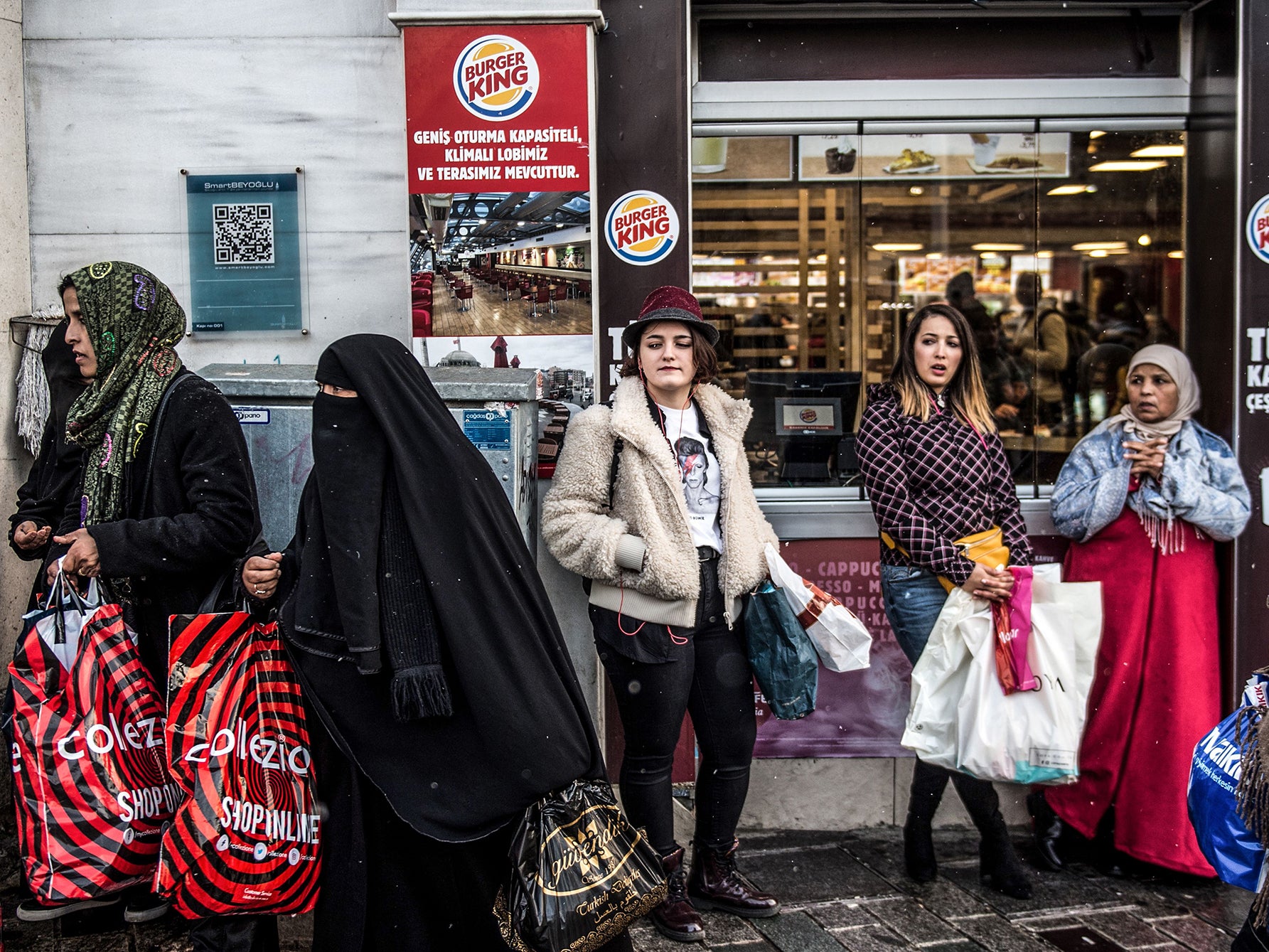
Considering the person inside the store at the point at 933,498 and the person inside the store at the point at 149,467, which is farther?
the person inside the store at the point at 933,498

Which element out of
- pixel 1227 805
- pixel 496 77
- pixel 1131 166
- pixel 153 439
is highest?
pixel 496 77

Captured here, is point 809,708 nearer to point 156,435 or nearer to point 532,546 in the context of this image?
point 532,546

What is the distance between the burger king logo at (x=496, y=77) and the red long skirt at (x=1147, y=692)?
9.41 ft

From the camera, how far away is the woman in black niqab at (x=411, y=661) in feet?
9.01

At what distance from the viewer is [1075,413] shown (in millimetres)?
5480

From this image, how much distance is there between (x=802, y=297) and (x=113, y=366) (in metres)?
3.25

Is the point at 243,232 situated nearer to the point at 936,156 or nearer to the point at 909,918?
the point at 936,156

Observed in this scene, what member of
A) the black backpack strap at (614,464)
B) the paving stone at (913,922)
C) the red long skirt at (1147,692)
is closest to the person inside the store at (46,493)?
the black backpack strap at (614,464)

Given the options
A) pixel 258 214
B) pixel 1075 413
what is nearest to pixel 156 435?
pixel 258 214

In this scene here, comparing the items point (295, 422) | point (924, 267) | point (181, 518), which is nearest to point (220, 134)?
point (295, 422)

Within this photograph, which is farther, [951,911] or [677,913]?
[951,911]

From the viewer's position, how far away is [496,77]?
4293 millimetres

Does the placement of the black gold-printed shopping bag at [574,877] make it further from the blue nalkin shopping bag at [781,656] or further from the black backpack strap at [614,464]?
the black backpack strap at [614,464]

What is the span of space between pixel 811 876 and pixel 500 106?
320 cm
